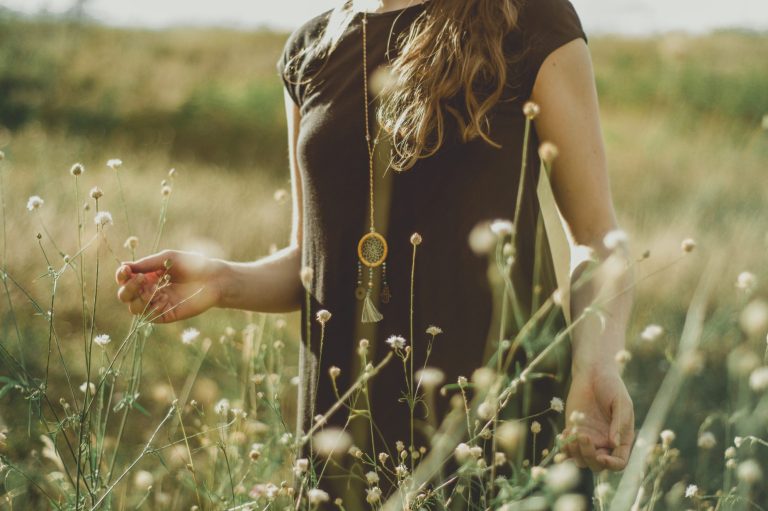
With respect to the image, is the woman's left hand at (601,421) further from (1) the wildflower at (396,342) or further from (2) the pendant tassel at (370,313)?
(2) the pendant tassel at (370,313)

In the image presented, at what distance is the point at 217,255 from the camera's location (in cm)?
586

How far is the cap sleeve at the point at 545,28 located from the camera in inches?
64.1

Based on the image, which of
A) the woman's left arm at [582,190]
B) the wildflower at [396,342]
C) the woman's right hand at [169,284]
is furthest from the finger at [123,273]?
the woman's left arm at [582,190]

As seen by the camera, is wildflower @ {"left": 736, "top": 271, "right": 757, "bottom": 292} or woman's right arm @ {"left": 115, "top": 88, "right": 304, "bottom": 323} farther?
woman's right arm @ {"left": 115, "top": 88, "right": 304, "bottom": 323}

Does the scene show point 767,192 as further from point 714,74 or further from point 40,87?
point 40,87

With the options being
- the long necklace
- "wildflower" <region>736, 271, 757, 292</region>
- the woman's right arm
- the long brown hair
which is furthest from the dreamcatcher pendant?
"wildflower" <region>736, 271, 757, 292</region>

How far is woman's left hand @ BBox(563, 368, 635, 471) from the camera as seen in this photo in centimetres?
138

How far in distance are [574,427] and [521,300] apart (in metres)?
0.52

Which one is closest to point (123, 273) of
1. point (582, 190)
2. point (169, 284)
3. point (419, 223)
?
point (169, 284)

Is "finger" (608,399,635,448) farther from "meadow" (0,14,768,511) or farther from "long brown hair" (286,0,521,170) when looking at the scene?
"long brown hair" (286,0,521,170)

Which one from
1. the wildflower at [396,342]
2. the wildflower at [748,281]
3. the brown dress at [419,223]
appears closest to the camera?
the wildflower at [748,281]

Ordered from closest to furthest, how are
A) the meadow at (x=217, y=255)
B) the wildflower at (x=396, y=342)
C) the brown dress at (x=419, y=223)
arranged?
the wildflower at (x=396, y=342)
the meadow at (x=217, y=255)
the brown dress at (x=419, y=223)

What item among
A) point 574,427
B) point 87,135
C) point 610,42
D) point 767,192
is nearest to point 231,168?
point 87,135

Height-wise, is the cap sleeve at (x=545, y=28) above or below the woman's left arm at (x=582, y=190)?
above
